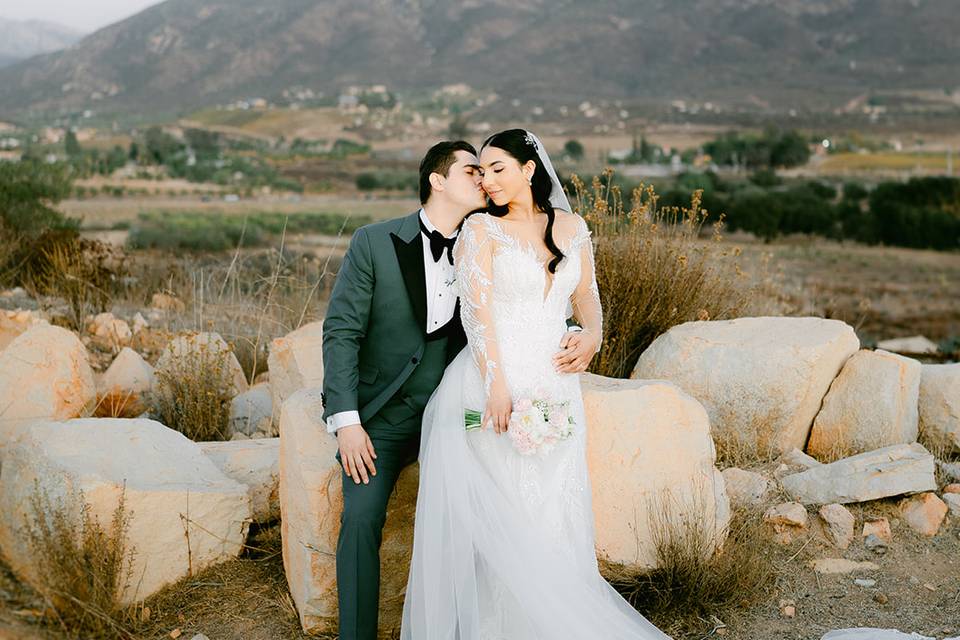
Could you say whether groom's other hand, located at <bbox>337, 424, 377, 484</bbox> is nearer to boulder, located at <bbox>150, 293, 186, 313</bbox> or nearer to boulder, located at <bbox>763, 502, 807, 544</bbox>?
boulder, located at <bbox>763, 502, 807, 544</bbox>

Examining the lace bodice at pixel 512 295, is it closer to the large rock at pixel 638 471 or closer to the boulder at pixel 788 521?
the large rock at pixel 638 471

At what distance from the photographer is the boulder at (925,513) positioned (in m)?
4.78

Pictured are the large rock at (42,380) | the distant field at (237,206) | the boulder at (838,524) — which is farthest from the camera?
the distant field at (237,206)

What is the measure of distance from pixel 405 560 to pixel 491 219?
1.55 metres

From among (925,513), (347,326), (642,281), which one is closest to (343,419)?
(347,326)

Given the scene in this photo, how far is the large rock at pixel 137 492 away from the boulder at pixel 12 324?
10.3ft

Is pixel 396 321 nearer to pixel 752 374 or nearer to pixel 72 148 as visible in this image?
pixel 752 374

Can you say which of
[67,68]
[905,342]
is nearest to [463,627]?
[905,342]

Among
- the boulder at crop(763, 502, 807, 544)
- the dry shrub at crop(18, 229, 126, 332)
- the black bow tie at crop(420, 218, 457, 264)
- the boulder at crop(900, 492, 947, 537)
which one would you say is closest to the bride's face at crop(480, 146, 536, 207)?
the black bow tie at crop(420, 218, 457, 264)

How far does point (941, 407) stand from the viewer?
5688 millimetres

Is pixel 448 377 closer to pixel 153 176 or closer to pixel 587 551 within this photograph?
pixel 587 551

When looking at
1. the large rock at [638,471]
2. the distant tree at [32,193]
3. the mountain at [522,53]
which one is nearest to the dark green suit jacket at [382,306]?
the large rock at [638,471]

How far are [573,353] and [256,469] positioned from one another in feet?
6.50

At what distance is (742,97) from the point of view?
417 ft
